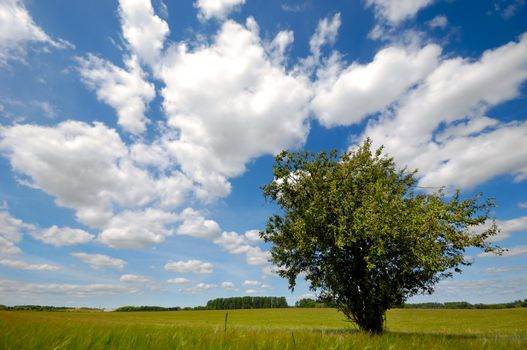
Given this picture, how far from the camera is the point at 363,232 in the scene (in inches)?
821

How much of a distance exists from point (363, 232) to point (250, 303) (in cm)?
17573

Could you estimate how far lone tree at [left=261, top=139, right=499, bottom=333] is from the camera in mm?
20234

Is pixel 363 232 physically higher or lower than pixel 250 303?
lower

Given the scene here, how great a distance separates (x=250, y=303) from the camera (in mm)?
181000

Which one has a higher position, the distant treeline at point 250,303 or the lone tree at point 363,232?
the distant treeline at point 250,303

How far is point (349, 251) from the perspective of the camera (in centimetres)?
2278

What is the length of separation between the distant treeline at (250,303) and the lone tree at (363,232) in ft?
548

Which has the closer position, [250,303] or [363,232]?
[363,232]

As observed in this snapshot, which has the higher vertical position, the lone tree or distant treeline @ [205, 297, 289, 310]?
distant treeline @ [205, 297, 289, 310]

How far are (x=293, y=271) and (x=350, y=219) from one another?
6.39 metres

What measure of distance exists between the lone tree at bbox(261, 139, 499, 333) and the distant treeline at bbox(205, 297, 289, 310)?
167 m

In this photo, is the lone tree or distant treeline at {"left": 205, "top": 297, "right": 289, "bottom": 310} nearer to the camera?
the lone tree

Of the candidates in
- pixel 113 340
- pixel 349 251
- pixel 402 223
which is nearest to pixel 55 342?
pixel 113 340

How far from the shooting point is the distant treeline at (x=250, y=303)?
178250 millimetres
